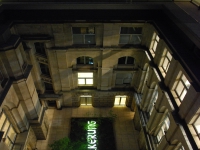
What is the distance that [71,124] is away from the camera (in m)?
27.7

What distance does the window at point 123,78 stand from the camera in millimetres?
26244

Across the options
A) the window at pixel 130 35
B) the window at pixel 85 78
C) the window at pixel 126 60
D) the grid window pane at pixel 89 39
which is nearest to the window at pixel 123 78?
the window at pixel 126 60

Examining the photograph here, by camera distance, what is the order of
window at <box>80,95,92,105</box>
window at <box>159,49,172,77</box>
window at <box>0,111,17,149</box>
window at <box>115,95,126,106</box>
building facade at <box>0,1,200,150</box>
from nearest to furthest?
1. building facade at <box>0,1,200,150</box>
2. window at <box>159,49,172,77</box>
3. window at <box>0,111,17,149</box>
4. window at <box>80,95,92,105</box>
5. window at <box>115,95,126,106</box>

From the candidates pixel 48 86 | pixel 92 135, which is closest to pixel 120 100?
pixel 92 135

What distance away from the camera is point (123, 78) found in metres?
26.7

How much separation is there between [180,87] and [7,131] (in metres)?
16.7

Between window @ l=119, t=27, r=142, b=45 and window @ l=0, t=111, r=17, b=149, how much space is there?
47.6 feet

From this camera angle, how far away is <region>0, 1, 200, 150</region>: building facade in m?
15.4

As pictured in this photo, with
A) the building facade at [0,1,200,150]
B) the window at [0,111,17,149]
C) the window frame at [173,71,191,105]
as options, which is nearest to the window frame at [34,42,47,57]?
the building facade at [0,1,200,150]

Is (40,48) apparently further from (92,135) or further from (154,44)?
(92,135)

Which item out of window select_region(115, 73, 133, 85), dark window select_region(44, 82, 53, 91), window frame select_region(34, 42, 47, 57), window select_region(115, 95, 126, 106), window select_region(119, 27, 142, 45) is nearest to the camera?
window select_region(119, 27, 142, 45)

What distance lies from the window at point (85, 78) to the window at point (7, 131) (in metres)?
10.2

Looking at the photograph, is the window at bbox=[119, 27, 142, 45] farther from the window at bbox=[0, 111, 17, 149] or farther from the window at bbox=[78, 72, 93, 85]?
the window at bbox=[0, 111, 17, 149]

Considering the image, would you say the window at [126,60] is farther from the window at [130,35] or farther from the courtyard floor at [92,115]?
the courtyard floor at [92,115]
